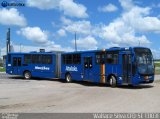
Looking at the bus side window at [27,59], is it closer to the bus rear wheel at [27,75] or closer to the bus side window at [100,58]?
the bus rear wheel at [27,75]

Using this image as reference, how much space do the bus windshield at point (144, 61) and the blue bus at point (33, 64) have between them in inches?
428

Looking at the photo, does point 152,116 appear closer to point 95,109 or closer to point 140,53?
point 95,109

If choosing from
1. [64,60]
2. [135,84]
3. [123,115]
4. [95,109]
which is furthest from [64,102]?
[64,60]

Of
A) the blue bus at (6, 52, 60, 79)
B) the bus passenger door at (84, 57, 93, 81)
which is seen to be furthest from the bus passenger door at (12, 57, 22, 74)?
the bus passenger door at (84, 57, 93, 81)

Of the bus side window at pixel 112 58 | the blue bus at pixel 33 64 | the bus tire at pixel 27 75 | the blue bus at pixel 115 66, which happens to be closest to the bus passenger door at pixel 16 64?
the blue bus at pixel 33 64

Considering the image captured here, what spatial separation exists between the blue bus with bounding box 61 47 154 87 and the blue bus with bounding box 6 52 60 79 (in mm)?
4141

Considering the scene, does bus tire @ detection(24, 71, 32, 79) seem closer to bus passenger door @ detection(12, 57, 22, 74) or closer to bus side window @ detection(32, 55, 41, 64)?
bus passenger door @ detection(12, 57, 22, 74)

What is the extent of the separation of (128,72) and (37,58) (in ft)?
44.1

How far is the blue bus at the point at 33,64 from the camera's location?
→ 3672 centimetres

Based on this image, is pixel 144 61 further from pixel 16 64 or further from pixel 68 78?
pixel 16 64

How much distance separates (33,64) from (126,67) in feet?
44.7

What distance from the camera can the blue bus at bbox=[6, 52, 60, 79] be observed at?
36.7 meters

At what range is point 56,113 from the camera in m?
14.0

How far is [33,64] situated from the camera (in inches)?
1513
